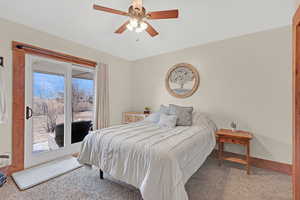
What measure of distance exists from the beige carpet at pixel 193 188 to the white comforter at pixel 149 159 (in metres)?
0.36

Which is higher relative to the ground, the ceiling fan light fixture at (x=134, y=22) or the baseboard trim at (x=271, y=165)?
the ceiling fan light fixture at (x=134, y=22)

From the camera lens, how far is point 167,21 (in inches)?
107

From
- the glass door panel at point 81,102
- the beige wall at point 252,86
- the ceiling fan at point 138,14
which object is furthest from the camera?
the glass door panel at point 81,102

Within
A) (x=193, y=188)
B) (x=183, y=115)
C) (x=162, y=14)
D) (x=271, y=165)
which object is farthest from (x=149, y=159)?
(x=271, y=165)

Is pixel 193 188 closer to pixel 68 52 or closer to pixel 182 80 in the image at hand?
pixel 182 80

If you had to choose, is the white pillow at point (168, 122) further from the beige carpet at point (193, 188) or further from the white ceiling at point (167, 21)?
the white ceiling at point (167, 21)

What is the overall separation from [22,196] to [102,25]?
299cm

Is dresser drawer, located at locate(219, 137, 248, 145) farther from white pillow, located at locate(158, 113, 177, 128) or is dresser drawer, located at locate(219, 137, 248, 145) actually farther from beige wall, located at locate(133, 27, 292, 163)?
white pillow, located at locate(158, 113, 177, 128)

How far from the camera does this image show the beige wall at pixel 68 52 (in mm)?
2236

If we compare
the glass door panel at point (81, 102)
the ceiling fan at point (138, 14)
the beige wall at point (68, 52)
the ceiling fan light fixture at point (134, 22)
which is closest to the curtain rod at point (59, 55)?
the beige wall at point (68, 52)

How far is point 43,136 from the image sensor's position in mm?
2811

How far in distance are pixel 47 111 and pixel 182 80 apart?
310cm

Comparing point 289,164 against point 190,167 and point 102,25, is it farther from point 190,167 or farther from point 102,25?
point 102,25

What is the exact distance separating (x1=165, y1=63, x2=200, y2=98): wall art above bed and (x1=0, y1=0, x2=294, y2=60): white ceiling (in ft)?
2.00
